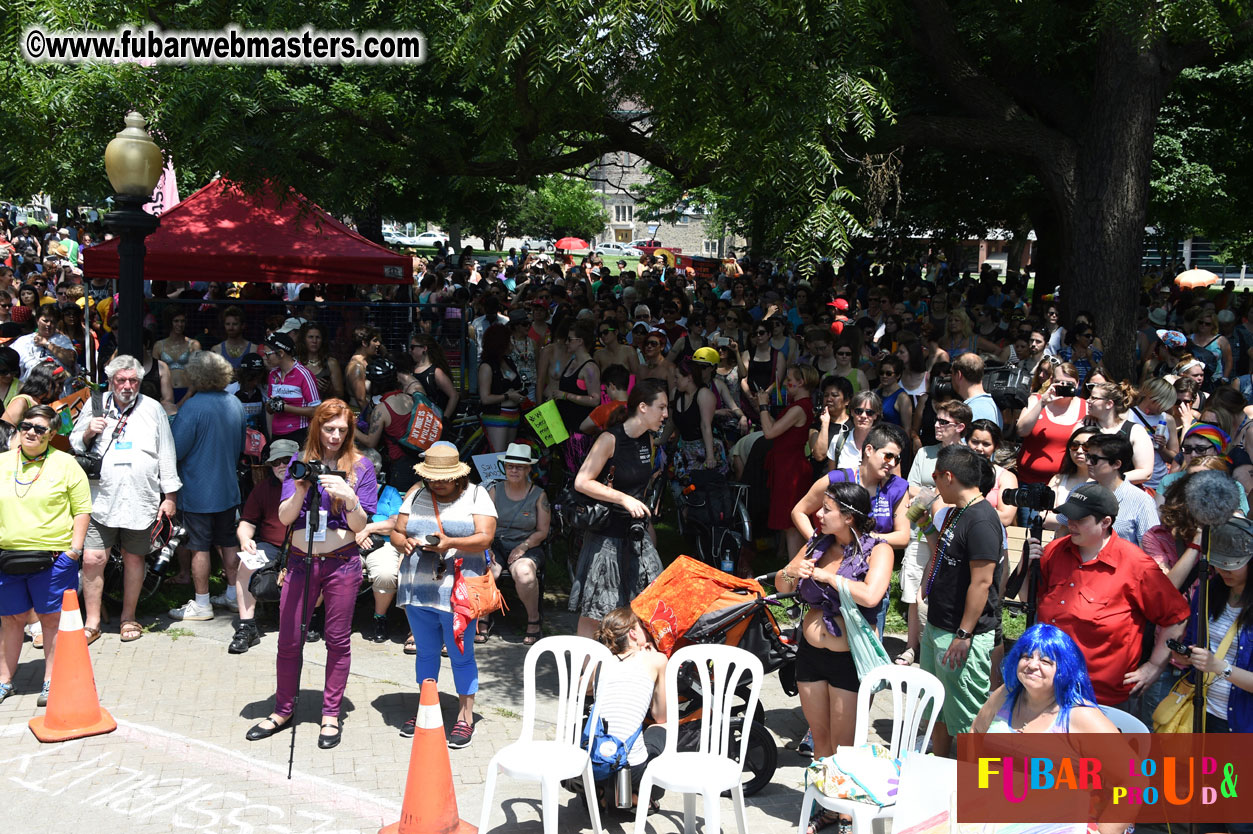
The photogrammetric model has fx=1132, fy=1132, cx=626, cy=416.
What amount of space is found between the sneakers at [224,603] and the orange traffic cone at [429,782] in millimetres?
3512

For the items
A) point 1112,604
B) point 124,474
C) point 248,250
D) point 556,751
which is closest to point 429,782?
point 556,751

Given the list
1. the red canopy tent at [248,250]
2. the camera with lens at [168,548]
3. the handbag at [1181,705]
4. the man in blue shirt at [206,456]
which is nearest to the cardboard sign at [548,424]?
the man in blue shirt at [206,456]

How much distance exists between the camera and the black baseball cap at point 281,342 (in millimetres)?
9055

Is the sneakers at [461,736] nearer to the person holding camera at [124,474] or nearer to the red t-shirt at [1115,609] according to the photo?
the person holding camera at [124,474]

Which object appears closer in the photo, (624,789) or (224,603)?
(624,789)

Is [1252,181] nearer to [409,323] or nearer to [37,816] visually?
[409,323]

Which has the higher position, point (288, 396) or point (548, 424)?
point (288, 396)

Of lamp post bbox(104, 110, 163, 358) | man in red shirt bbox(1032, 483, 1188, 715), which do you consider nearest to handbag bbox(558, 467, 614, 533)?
man in red shirt bbox(1032, 483, 1188, 715)

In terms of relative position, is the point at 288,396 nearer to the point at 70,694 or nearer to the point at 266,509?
the point at 266,509

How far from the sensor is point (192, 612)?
7996 mm

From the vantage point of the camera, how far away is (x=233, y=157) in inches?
357

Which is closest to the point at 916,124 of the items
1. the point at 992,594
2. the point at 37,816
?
the point at 992,594

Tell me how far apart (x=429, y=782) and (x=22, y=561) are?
9.77 feet

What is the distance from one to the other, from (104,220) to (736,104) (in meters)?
4.31
